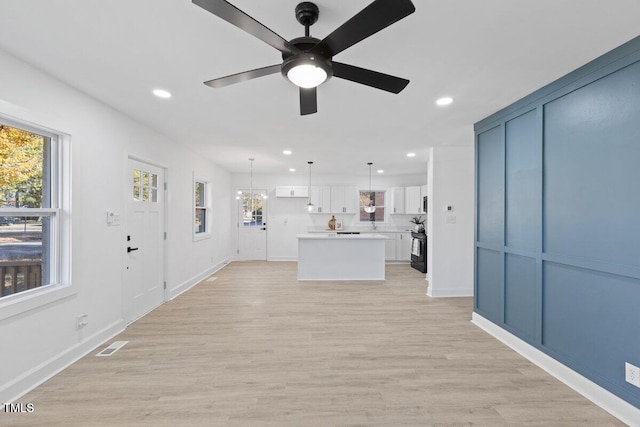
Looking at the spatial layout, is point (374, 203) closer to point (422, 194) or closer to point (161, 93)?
point (422, 194)

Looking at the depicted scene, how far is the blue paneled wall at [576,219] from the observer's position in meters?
1.98

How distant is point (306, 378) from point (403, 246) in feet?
20.5

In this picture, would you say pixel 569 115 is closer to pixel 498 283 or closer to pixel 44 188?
pixel 498 283

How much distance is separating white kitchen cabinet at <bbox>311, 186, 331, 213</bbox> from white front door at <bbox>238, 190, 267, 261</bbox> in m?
1.43

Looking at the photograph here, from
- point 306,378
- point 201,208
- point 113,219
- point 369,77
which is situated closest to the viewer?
point 369,77

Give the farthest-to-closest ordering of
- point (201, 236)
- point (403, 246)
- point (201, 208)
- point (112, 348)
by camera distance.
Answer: point (403, 246)
point (201, 208)
point (201, 236)
point (112, 348)

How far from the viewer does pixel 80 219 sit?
9.09ft

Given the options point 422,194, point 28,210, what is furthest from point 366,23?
point 422,194

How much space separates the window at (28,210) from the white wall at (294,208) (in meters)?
5.73

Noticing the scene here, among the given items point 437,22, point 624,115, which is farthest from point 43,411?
point 624,115

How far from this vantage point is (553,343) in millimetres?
2541

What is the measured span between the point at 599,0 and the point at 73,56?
11.1 ft

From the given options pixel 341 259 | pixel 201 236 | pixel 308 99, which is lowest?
pixel 341 259

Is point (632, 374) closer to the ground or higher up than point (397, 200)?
closer to the ground
